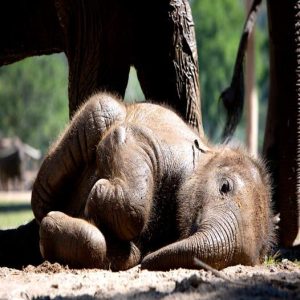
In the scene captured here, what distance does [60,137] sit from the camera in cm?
502

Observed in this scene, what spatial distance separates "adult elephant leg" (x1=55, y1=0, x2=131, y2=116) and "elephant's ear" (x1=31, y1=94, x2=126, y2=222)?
57cm

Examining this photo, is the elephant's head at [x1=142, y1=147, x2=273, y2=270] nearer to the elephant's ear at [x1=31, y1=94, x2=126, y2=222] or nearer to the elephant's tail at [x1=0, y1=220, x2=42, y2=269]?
the elephant's ear at [x1=31, y1=94, x2=126, y2=222]

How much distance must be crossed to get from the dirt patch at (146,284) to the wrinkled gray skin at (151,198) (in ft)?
0.42

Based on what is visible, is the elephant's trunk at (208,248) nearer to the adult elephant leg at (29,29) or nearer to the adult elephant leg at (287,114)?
the adult elephant leg at (287,114)

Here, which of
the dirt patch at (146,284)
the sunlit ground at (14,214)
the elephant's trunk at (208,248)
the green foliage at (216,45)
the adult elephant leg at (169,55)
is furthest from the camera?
the green foliage at (216,45)

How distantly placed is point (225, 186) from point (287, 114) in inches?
44.9

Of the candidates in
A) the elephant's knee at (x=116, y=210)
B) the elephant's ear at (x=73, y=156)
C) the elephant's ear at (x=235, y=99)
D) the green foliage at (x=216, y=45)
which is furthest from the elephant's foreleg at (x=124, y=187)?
the green foliage at (x=216, y=45)

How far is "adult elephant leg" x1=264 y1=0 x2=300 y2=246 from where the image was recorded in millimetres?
5254

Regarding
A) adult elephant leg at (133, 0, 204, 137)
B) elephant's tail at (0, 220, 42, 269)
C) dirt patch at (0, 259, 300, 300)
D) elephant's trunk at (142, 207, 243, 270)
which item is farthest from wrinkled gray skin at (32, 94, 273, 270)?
adult elephant leg at (133, 0, 204, 137)

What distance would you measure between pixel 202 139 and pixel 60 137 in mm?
821

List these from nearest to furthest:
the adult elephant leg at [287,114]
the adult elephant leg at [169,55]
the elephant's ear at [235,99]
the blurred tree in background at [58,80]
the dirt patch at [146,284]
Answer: the dirt patch at [146,284] < the adult elephant leg at [287,114] < the adult elephant leg at [169,55] < the elephant's ear at [235,99] < the blurred tree in background at [58,80]

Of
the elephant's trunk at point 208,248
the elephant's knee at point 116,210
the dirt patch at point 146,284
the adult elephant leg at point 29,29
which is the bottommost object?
the dirt patch at point 146,284

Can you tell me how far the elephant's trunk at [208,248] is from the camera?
3.99 meters

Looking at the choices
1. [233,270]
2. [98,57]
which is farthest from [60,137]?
[233,270]
